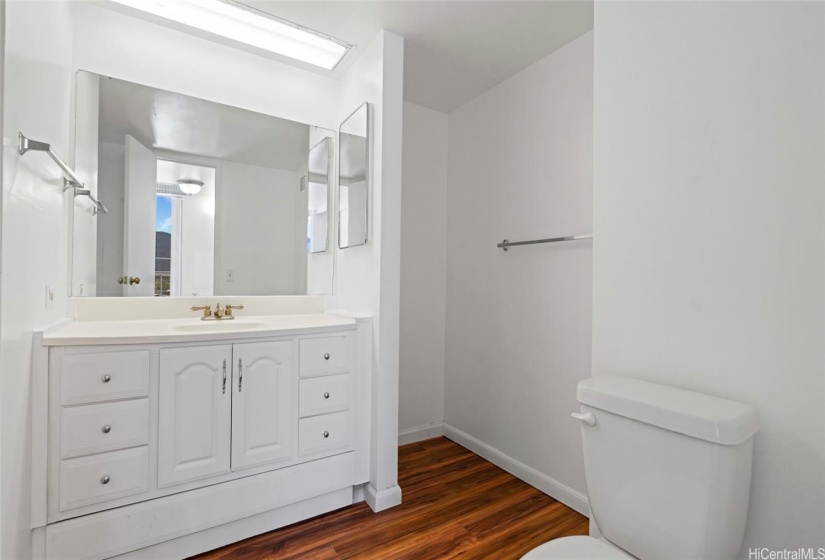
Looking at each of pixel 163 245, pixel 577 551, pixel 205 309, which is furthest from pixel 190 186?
pixel 577 551

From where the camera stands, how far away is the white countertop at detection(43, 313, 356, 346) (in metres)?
1.42

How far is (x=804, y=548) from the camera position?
2.90 feet

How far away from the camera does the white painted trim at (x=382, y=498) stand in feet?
6.35

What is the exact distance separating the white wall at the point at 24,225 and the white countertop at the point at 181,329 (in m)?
0.10

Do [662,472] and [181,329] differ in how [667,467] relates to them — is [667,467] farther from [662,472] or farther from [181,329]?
[181,329]

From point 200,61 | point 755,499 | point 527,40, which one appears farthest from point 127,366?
point 527,40

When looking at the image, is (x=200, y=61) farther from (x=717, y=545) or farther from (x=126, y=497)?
(x=717, y=545)

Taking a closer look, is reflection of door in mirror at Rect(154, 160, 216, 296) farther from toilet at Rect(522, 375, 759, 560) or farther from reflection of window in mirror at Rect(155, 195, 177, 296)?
toilet at Rect(522, 375, 759, 560)

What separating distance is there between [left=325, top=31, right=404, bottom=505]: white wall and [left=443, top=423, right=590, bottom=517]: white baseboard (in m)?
0.78

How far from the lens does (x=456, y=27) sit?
197 cm

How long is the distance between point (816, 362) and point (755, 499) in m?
0.37

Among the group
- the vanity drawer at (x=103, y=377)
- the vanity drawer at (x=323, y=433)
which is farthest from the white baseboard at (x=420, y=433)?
the vanity drawer at (x=103, y=377)

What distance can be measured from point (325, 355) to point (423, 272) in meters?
1.20

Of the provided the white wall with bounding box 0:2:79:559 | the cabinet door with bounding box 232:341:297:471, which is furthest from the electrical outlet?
the cabinet door with bounding box 232:341:297:471
